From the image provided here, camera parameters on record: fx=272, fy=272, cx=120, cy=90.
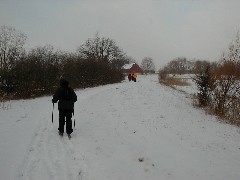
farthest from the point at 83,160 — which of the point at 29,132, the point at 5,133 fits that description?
the point at 5,133

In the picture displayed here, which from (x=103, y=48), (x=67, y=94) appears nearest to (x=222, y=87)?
(x=67, y=94)

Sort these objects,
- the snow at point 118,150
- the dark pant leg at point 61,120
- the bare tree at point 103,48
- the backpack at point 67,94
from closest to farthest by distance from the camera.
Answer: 1. the snow at point 118,150
2. the dark pant leg at point 61,120
3. the backpack at point 67,94
4. the bare tree at point 103,48

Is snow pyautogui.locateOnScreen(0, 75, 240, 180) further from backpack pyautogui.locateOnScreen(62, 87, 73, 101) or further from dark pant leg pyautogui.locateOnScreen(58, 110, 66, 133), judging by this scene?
backpack pyautogui.locateOnScreen(62, 87, 73, 101)

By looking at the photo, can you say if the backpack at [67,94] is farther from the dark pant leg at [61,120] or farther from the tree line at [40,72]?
the tree line at [40,72]

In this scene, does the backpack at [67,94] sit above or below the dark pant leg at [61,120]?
above

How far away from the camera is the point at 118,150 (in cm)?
766

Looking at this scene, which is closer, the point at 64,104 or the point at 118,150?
the point at 118,150

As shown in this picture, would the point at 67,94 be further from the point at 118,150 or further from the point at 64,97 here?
the point at 118,150

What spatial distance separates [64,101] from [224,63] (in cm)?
1118

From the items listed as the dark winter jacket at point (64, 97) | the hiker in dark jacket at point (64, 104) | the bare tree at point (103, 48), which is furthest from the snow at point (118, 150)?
the bare tree at point (103, 48)

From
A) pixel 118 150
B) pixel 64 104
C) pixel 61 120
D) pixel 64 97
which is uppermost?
pixel 64 97

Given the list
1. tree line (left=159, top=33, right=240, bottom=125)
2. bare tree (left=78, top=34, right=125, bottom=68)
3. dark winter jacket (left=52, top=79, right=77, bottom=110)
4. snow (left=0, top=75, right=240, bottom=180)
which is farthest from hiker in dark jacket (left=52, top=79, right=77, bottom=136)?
bare tree (left=78, top=34, right=125, bottom=68)

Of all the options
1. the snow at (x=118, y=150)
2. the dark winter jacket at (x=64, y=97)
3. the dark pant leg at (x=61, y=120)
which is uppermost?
the dark winter jacket at (x=64, y=97)

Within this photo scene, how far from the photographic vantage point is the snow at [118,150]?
20.3 ft
